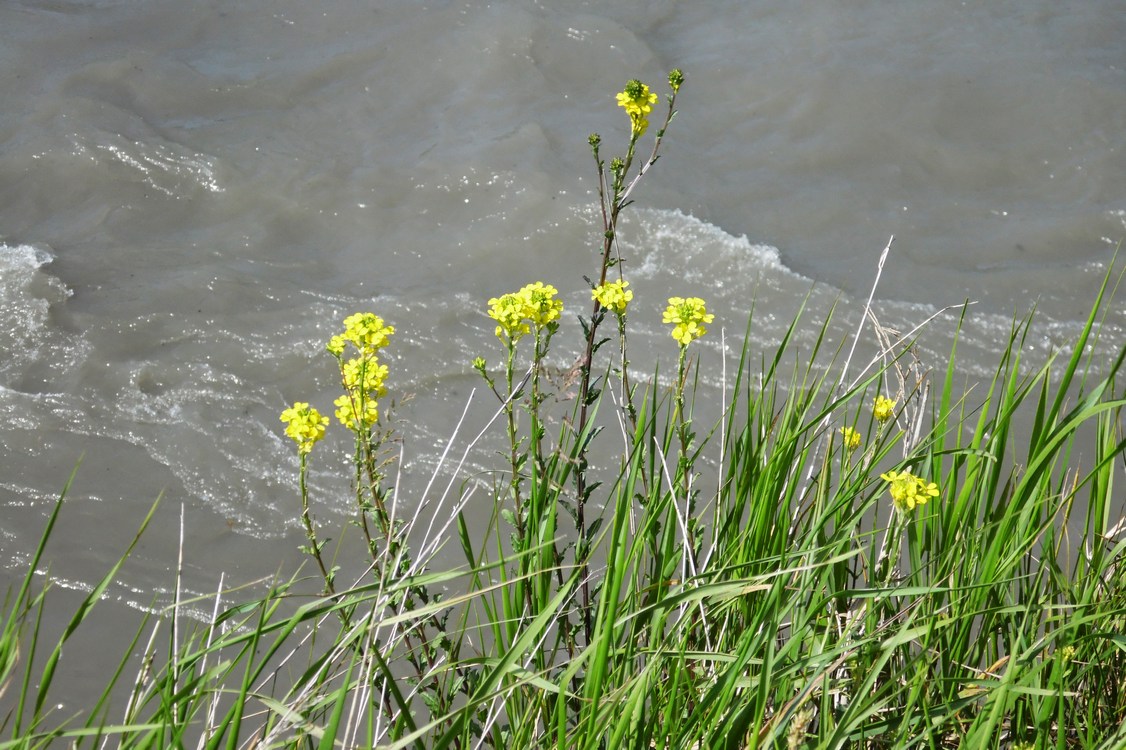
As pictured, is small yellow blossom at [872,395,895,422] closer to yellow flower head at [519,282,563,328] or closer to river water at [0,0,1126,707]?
yellow flower head at [519,282,563,328]

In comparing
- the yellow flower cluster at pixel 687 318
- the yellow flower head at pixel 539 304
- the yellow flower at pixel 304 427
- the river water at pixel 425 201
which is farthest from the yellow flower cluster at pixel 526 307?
the river water at pixel 425 201

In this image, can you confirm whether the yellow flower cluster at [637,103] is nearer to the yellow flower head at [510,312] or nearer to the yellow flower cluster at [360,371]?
the yellow flower head at [510,312]

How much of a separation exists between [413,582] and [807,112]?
16.7 ft

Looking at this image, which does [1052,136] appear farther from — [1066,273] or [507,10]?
[507,10]

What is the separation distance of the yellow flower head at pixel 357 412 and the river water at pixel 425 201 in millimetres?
1915

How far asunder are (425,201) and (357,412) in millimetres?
3586

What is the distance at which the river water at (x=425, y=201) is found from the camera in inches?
165

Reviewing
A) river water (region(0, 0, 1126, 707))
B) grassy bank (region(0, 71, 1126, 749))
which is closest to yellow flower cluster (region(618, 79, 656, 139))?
grassy bank (region(0, 71, 1126, 749))

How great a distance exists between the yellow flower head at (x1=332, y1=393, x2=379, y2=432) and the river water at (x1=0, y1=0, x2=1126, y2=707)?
6.28 ft

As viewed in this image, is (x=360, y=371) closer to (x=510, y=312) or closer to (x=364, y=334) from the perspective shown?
(x=364, y=334)

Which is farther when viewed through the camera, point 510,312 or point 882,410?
point 882,410

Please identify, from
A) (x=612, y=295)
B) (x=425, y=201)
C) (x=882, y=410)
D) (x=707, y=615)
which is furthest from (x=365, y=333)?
(x=425, y=201)

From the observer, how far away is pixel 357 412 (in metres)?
1.96

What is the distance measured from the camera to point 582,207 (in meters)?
5.34
